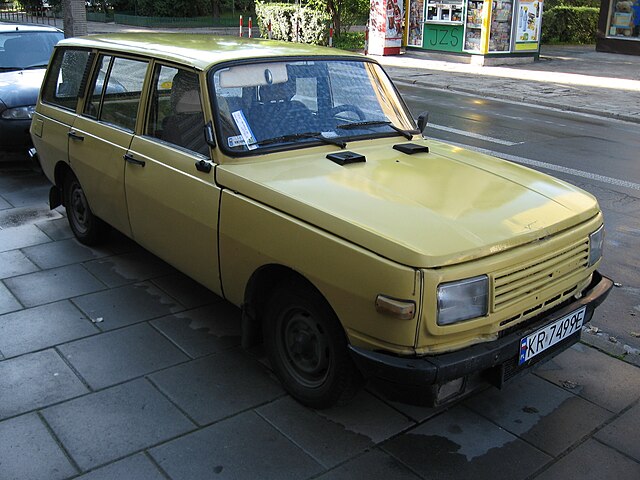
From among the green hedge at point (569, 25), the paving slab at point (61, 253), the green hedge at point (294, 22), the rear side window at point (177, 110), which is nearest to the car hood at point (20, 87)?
the paving slab at point (61, 253)

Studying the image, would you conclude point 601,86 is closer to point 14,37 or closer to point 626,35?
point 626,35

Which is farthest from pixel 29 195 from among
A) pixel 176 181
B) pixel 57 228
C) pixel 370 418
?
pixel 370 418

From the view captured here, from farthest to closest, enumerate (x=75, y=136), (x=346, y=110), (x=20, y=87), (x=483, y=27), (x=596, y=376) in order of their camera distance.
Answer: (x=483, y=27) < (x=20, y=87) < (x=75, y=136) < (x=346, y=110) < (x=596, y=376)

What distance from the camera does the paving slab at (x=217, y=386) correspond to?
147 inches

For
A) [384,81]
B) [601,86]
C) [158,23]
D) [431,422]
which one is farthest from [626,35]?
[431,422]

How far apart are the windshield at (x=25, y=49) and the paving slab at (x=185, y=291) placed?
573 centimetres

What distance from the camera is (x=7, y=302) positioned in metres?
5.01

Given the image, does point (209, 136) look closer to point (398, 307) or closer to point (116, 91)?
point (116, 91)

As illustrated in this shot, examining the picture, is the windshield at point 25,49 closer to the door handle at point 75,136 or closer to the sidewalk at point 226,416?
the door handle at point 75,136

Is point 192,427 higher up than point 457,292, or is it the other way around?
point 457,292

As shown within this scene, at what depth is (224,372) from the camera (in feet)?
13.5

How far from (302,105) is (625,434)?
8.65ft

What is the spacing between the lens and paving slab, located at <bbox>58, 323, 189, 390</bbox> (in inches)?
160

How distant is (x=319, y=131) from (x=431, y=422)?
1.87 metres
